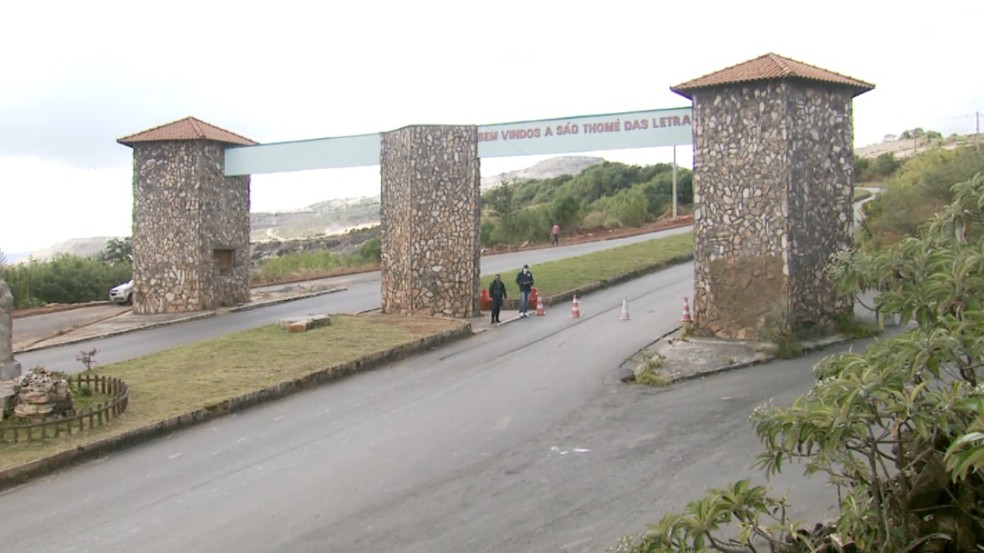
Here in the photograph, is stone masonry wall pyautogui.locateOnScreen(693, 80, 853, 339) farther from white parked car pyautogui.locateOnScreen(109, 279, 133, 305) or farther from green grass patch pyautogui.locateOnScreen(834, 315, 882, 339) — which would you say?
white parked car pyautogui.locateOnScreen(109, 279, 133, 305)

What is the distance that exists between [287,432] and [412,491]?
12.0ft

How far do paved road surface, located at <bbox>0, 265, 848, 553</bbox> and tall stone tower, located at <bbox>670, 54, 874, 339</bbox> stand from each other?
2293mm

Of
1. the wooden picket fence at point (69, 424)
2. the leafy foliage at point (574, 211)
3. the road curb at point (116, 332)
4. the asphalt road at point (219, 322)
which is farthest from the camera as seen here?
the leafy foliage at point (574, 211)

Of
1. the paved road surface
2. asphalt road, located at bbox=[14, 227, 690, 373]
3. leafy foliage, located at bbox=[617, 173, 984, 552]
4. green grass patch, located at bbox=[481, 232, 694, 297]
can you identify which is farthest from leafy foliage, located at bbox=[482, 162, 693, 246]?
leafy foliage, located at bbox=[617, 173, 984, 552]

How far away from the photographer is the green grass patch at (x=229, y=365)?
12.4 meters

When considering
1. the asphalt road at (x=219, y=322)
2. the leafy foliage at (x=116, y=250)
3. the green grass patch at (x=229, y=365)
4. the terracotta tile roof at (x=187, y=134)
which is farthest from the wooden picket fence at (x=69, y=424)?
the leafy foliage at (x=116, y=250)

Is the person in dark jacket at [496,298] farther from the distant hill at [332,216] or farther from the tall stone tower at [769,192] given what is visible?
the distant hill at [332,216]

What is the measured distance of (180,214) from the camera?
26.8 meters

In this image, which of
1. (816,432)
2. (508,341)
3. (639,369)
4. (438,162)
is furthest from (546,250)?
(816,432)

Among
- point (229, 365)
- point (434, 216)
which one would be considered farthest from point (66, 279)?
point (229, 365)

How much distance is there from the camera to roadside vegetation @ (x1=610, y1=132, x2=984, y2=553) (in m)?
3.50

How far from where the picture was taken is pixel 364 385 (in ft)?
51.6

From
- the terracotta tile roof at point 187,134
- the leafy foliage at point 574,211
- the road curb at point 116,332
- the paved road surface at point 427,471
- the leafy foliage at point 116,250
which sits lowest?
the paved road surface at point 427,471

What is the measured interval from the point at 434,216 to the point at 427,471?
43.9 feet
